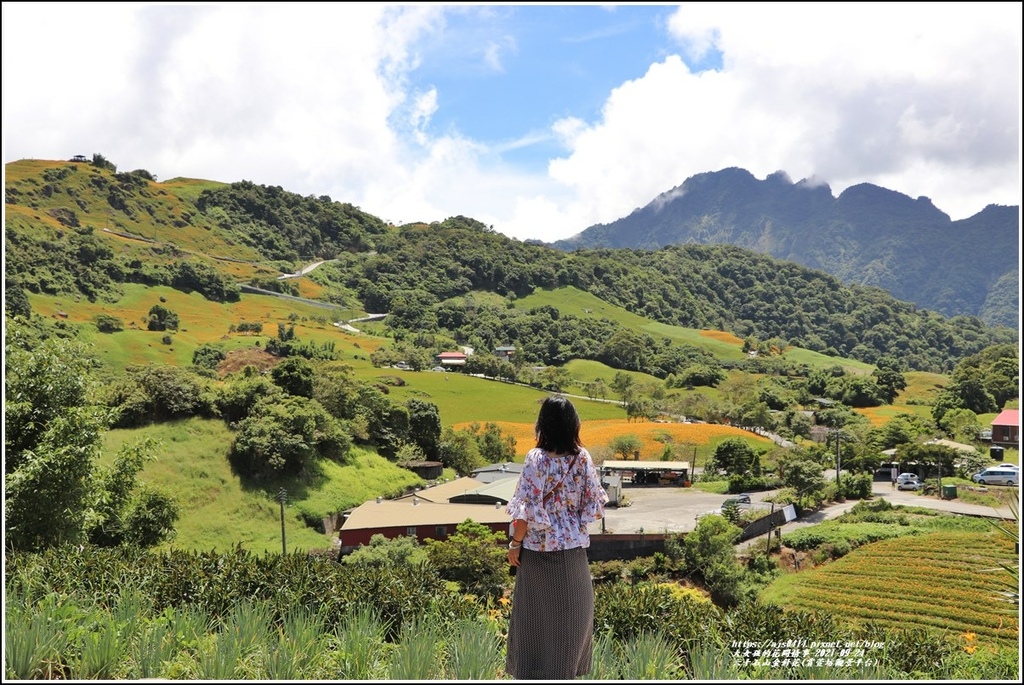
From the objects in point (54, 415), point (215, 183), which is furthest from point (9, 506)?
point (215, 183)

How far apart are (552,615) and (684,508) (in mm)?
27812

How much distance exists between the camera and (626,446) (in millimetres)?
41375

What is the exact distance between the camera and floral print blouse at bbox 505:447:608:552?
2.93m

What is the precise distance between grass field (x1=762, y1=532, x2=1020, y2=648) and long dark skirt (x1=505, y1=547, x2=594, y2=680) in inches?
610

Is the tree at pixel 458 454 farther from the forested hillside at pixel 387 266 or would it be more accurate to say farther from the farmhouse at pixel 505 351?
the forested hillside at pixel 387 266

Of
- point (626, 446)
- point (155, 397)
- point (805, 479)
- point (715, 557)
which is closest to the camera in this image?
point (715, 557)

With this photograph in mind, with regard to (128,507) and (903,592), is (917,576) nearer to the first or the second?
(903,592)

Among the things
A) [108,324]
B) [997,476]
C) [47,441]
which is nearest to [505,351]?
[108,324]

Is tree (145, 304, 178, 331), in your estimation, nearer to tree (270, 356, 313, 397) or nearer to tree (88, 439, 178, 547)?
tree (270, 356, 313, 397)

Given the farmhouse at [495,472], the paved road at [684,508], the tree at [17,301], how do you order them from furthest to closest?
the tree at [17,301] < the farmhouse at [495,472] < the paved road at [684,508]

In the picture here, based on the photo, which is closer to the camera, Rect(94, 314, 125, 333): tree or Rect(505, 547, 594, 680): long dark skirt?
Rect(505, 547, 594, 680): long dark skirt

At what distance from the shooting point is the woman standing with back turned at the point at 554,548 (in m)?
2.94

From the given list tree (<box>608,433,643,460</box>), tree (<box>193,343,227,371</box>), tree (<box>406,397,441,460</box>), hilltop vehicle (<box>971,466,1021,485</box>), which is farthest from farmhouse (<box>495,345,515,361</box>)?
hilltop vehicle (<box>971,466,1021,485</box>)

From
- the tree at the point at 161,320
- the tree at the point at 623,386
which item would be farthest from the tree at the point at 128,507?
the tree at the point at 161,320
